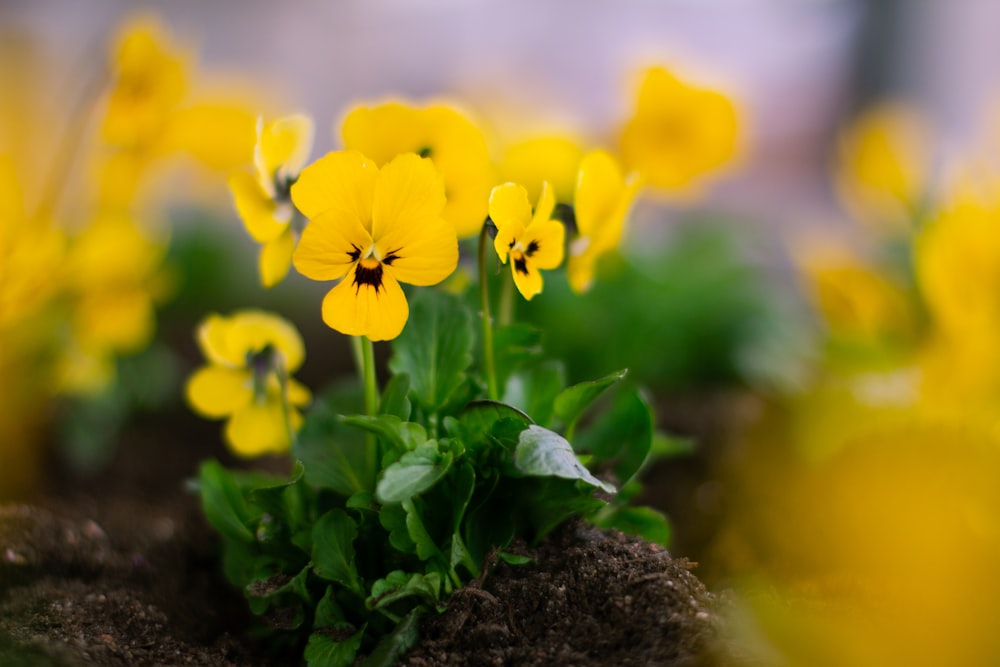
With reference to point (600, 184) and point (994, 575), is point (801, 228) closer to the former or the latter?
point (994, 575)

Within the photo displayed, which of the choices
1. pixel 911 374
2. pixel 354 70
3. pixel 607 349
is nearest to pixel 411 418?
pixel 607 349

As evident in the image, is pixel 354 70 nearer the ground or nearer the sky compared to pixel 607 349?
nearer the sky

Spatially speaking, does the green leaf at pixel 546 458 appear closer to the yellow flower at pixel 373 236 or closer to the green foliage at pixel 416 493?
the green foliage at pixel 416 493

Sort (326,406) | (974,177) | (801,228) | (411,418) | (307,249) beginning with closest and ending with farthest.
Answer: (307,249) < (411,418) < (326,406) < (974,177) < (801,228)

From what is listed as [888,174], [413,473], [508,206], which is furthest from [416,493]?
[888,174]

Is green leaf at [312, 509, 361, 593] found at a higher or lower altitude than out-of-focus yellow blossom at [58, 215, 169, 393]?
lower

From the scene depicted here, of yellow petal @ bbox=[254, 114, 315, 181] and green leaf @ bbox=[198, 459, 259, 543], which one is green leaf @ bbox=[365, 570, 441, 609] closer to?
green leaf @ bbox=[198, 459, 259, 543]

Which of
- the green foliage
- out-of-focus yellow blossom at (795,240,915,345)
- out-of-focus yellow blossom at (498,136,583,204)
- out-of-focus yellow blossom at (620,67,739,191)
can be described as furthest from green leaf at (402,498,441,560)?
out-of-focus yellow blossom at (795,240,915,345)
